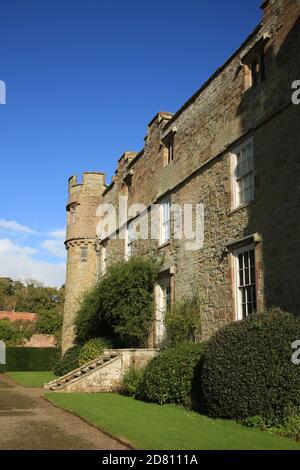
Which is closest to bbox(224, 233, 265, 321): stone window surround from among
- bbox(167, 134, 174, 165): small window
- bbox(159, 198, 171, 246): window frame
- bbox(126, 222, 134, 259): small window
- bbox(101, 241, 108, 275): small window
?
bbox(159, 198, 171, 246): window frame

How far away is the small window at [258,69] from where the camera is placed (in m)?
13.1

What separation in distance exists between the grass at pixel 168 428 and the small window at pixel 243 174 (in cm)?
593

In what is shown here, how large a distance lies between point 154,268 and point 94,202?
37.6 feet

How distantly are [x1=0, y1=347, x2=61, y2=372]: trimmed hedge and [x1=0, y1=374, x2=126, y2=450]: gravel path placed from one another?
751 inches

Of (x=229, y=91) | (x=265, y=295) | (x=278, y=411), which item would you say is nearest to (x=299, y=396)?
(x=278, y=411)

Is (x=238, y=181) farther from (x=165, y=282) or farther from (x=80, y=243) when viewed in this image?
(x=80, y=243)

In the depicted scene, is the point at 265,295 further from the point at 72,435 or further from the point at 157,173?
the point at 157,173

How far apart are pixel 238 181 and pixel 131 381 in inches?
267

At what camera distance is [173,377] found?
11984mm

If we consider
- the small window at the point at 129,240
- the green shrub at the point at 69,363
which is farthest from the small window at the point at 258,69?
the green shrub at the point at 69,363

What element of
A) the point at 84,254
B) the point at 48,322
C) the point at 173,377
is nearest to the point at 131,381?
the point at 173,377

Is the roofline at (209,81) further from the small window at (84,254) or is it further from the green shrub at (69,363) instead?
the small window at (84,254)

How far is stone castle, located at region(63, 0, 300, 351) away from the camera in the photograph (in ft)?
38.1
